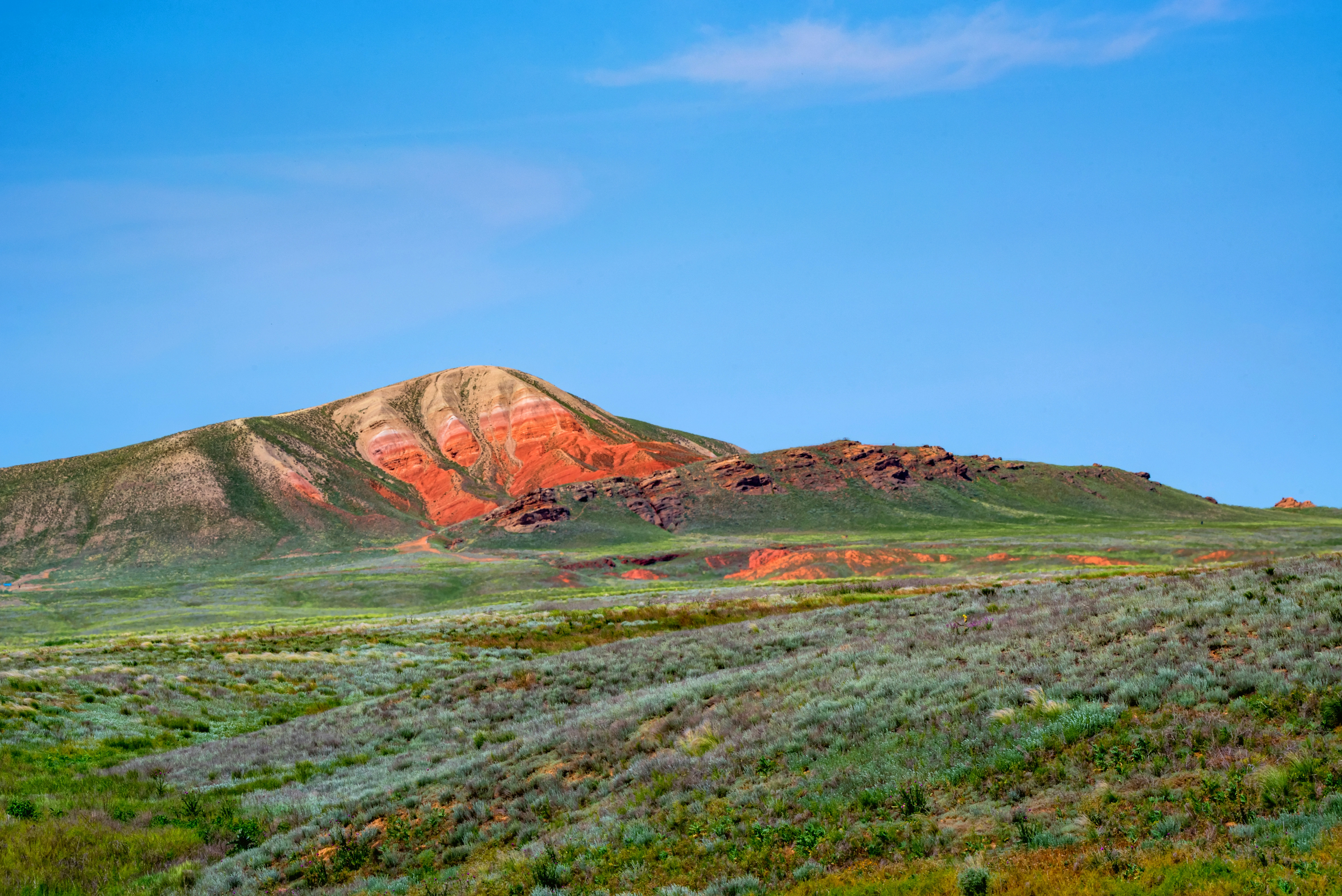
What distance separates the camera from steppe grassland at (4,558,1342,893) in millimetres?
9320

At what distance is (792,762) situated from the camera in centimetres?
1274

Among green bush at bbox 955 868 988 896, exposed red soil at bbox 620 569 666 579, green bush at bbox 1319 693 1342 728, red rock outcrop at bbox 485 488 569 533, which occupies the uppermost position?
red rock outcrop at bbox 485 488 569 533

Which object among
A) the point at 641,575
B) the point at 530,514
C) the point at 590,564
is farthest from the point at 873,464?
the point at 641,575

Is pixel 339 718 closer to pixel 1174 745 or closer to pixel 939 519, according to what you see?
pixel 1174 745

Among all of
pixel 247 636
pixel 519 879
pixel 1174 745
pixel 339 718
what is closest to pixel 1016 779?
pixel 1174 745

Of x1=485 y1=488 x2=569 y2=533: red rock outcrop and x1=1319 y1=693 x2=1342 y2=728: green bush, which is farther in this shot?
x1=485 y1=488 x2=569 y2=533: red rock outcrop

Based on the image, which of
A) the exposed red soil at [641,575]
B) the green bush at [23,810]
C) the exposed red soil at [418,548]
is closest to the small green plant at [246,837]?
the green bush at [23,810]

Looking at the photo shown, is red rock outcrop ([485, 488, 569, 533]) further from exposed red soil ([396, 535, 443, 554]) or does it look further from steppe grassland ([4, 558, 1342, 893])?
steppe grassland ([4, 558, 1342, 893])

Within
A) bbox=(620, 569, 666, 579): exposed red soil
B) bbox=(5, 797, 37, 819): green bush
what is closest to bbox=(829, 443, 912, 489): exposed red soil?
bbox=(620, 569, 666, 579): exposed red soil

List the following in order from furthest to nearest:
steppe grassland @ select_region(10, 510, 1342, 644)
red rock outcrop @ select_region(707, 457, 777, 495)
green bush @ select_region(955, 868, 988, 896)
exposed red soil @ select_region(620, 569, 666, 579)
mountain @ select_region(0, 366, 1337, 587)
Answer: red rock outcrop @ select_region(707, 457, 777, 495) < mountain @ select_region(0, 366, 1337, 587) < exposed red soil @ select_region(620, 569, 666, 579) < steppe grassland @ select_region(10, 510, 1342, 644) < green bush @ select_region(955, 868, 988, 896)

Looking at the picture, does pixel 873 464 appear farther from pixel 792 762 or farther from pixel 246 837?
pixel 246 837

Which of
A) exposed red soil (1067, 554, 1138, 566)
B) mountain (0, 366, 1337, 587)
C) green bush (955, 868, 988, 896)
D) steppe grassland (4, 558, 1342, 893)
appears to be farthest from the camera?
mountain (0, 366, 1337, 587)

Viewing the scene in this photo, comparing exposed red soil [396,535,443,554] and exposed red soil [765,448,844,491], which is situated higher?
exposed red soil [765,448,844,491]

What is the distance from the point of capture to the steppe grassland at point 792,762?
367 inches
